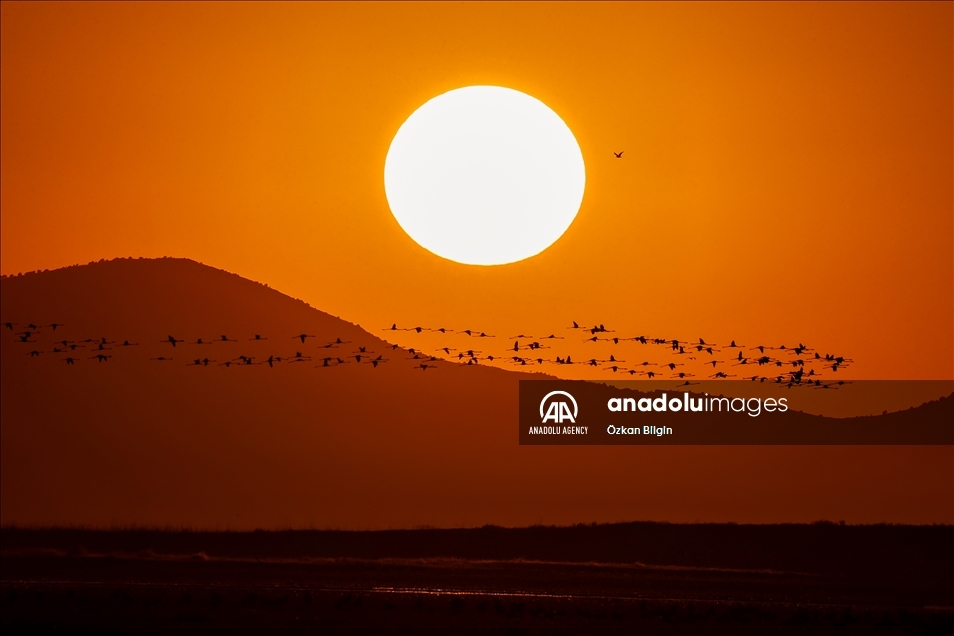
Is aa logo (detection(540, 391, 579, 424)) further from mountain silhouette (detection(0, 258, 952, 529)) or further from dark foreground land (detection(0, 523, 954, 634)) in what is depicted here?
dark foreground land (detection(0, 523, 954, 634))

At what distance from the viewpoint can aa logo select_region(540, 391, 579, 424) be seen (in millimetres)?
11828

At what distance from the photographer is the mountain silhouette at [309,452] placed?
11.5 meters

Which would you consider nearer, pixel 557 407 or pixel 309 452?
pixel 557 407

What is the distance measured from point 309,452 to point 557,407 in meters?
3.25

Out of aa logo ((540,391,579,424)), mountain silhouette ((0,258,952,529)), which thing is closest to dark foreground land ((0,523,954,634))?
mountain silhouette ((0,258,952,529))

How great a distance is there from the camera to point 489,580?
1110 cm

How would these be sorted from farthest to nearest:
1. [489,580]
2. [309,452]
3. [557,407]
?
[309,452] → [557,407] → [489,580]

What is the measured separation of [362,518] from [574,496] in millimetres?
2683

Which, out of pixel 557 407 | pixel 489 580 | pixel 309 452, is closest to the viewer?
pixel 489 580

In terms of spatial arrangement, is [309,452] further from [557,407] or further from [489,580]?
[557,407]

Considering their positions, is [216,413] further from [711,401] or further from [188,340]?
[711,401]

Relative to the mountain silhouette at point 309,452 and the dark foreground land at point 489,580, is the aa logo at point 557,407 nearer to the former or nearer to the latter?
the mountain silhouette at point 309,452

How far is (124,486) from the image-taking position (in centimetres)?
1204

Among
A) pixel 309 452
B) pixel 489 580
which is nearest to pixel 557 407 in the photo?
pixel 489 580
